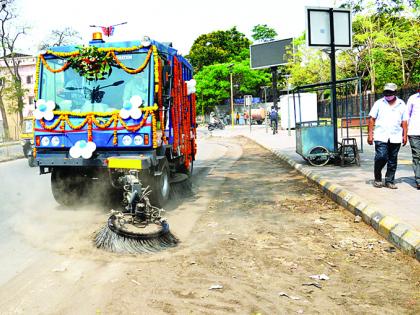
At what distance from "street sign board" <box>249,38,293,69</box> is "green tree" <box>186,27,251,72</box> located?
58.2 feet

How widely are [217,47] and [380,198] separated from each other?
6164 centimetres

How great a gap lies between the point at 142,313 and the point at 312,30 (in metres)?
9.90

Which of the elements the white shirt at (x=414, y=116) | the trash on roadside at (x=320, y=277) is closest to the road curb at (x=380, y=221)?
the trash on roadside at (x=320, y=277)

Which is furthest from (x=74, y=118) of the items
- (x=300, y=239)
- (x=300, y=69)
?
(x=300, y=69)

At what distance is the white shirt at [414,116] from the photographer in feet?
25.6

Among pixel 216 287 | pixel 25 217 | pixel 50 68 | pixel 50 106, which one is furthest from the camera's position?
pixel 50 68

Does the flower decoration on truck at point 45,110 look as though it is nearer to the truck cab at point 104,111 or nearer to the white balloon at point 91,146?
the truck cab at point 104,111

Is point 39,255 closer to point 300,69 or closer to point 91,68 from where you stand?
point 91,68

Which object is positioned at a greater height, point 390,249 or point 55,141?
point 55,141

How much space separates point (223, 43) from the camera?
221 feet

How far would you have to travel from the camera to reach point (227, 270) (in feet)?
15.2

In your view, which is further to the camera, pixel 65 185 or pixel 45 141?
pixel 65 185

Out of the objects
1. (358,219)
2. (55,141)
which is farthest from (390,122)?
(55,141)

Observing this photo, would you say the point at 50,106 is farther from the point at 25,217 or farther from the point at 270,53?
the point at 270,53
